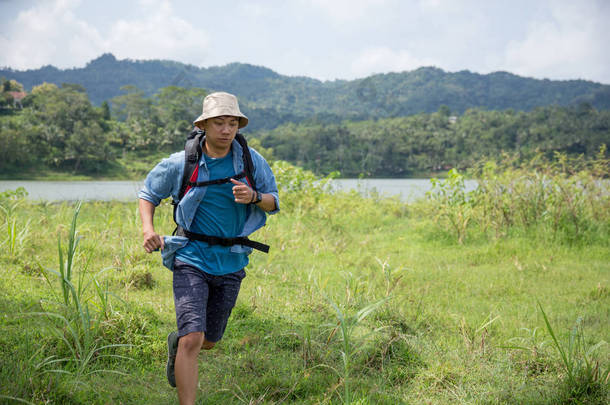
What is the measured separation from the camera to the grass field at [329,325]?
2.76 metres

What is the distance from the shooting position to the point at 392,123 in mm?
81750

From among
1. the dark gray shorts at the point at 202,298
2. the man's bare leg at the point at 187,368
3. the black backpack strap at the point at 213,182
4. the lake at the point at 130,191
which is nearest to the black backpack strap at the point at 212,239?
the dark gray shorts at the point at 202,298

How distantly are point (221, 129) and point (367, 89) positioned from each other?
6953 inches

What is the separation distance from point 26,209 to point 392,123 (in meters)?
77.2

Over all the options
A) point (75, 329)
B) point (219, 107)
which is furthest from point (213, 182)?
point (75, 329)

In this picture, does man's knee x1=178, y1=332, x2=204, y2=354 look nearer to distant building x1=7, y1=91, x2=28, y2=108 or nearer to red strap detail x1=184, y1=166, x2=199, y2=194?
red strap detail x1=184, y1=166, x2=199, y2=194

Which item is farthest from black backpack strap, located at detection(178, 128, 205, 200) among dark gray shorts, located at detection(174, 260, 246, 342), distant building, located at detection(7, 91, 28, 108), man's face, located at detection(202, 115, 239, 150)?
distant building, located at detection(7, 91, 28, 108)

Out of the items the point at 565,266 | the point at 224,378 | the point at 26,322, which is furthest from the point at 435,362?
the point at 565,266

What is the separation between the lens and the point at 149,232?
248cm

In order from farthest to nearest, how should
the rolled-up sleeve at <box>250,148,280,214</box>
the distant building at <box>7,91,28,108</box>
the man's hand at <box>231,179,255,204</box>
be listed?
the distant building at <box>7,91,28,108</box> < the rolled-up sleeve at <box>250,148,280,214</box> < the man's hand at <box>231,179,255,204</box>

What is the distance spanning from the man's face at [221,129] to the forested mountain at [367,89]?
143004 millimetres

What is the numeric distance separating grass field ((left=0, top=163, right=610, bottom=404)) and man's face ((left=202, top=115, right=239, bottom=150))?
3.89 feet

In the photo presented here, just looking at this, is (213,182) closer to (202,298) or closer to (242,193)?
(242,193)

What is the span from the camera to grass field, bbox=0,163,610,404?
2760 mm
